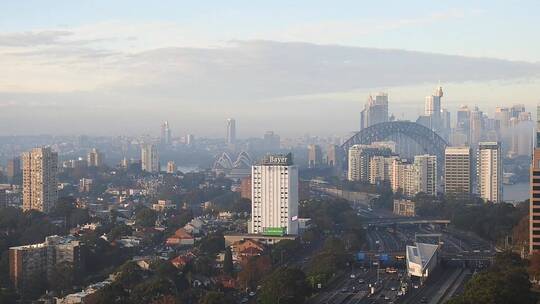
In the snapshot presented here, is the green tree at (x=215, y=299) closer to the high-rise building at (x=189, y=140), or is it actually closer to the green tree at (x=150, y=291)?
the green tree at (x=150, y=291)

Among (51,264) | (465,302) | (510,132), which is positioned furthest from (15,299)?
(510,132)

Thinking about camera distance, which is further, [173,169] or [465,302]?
[173,169]

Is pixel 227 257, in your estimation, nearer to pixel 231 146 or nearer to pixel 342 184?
pixel 342 184

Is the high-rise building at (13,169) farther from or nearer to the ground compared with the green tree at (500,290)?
farther from the ground

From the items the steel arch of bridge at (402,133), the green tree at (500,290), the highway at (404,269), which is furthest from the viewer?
the steel arch of bridge at (402,133)

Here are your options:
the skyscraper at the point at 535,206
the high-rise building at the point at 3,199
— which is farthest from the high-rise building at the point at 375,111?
the skyscraper at the point at 535,206

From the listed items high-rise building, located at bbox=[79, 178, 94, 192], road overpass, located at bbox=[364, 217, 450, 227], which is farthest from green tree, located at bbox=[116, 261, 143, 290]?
high-rise building, located at bbox=[79, 178, 94, 192]
